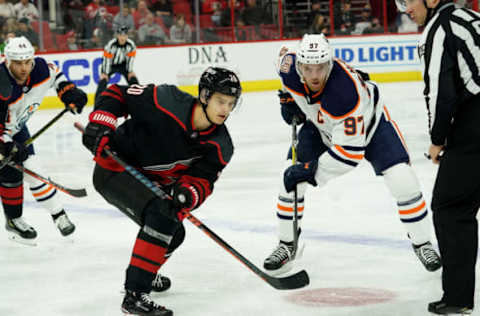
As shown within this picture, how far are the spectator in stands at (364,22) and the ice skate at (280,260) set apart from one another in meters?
9.28

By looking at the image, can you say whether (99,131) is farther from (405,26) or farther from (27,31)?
(405,26)

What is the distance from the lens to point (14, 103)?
377cm

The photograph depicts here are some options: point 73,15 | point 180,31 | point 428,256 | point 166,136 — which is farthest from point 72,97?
point 180,31

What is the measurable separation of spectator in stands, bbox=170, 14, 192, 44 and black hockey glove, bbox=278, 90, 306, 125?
7.81 meters

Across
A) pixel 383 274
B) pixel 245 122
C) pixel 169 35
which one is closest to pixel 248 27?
pixel 169 35

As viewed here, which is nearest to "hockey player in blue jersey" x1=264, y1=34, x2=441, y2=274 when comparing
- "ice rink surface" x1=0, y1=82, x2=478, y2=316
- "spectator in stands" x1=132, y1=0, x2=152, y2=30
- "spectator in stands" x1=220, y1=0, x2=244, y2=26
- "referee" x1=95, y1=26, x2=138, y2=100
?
"ice rink surface" x1=0, y1=82, x2=478, y2=316

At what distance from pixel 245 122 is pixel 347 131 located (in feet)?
17.5

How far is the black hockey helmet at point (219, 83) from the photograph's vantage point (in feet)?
8.41

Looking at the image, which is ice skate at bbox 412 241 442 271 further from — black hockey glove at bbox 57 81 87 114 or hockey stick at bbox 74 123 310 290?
black hockey glove at bbox 57 81 87 114

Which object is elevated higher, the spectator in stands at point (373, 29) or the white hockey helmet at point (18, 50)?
the white hockey helmet at point (18, 50)

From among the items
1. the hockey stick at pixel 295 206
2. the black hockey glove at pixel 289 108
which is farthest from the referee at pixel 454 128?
the black hockey glove at pixel 289 108

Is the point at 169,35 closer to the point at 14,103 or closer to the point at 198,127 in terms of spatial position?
the point at 14,103

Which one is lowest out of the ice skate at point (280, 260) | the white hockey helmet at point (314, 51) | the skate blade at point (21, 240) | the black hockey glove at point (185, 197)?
the skate blade at point (21, 240)

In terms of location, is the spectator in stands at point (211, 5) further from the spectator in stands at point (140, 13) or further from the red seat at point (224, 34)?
the spectator in stands at point (140, 13)
